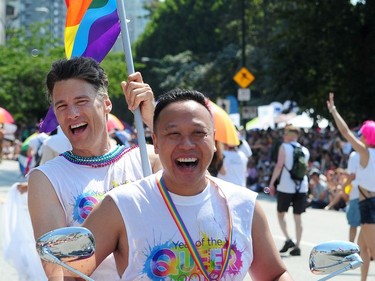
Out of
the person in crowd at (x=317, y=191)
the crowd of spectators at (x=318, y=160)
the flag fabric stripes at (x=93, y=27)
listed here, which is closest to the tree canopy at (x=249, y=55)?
the flag fabric stripes at (x=93, y=27)

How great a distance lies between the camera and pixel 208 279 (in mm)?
3490

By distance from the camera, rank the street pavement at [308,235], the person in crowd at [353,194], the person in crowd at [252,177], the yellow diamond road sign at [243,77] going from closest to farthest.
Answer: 1. the person in crowd at [353,194]
2. the street pavement at [308,235]
3. the person in crowd at [252,177]
4. the yellow diamond road sign at [243,77]

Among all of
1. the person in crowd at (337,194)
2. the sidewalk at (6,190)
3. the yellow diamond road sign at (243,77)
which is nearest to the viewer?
the sidewalk at (6,190)

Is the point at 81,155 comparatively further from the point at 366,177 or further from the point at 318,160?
the point at 318,160

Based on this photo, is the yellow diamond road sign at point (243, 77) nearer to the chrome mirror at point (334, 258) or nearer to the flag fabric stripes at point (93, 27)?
the flag fabric stripes at point (93, 27)

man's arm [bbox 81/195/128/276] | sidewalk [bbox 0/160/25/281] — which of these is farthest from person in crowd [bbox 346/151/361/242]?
man's arm [bbox 81/195/128/276]

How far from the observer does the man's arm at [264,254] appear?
365cm

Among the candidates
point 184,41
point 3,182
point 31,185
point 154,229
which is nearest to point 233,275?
point 154,229

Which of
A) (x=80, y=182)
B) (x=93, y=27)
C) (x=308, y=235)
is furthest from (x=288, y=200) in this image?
(x=80, y=182)

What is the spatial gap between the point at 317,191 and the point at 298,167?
28.9ft

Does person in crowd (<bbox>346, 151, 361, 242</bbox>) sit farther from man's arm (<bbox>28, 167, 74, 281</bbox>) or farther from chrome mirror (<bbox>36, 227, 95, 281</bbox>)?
chrome mirror (<bbox>36, 227, 95, 281</bbox>)

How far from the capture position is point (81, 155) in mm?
4723

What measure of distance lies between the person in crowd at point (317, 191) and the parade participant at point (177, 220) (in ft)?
61.2

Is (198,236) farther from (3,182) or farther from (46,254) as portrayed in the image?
(3,182)
